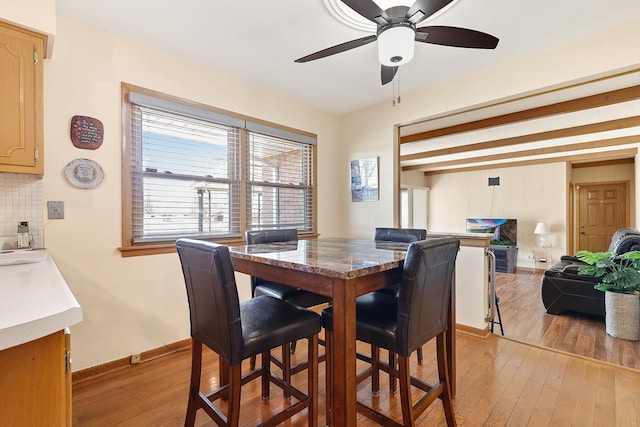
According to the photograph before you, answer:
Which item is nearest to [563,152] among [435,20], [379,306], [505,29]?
[505,29]

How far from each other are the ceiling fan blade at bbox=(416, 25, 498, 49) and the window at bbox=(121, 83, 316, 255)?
1.87 metres

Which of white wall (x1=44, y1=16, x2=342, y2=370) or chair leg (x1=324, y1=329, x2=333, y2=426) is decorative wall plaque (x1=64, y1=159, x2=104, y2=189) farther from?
chair leg (x1=324, y1=329, x2=333, y2=426)

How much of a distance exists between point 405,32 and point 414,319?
1451 mm

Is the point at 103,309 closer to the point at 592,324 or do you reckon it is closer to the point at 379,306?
the point at 379,306

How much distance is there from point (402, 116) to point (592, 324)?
10.3 feet

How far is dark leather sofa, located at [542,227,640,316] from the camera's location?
10.8 ft

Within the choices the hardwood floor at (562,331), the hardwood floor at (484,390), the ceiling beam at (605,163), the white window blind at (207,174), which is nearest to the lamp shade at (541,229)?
the ceiling beam at (605,163)

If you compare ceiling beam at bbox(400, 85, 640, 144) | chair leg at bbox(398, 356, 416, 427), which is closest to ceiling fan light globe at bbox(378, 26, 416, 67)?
chair leg at bbox(398, 356, 416, 427)

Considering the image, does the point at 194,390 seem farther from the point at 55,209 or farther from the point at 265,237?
the point at 55,209

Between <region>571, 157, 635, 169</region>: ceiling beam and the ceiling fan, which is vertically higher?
<region>571, 157, 635, 169</region>: ceiling beam

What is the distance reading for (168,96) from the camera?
2.47 meters

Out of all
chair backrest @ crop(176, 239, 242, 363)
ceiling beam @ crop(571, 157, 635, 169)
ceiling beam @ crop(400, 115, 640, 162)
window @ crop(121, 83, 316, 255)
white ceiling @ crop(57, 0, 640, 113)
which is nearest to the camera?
chair backrest @ crop(176, 239, 242, 363)

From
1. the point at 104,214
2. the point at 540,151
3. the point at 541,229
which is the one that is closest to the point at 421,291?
the point at 104,214

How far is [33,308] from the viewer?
73cm
